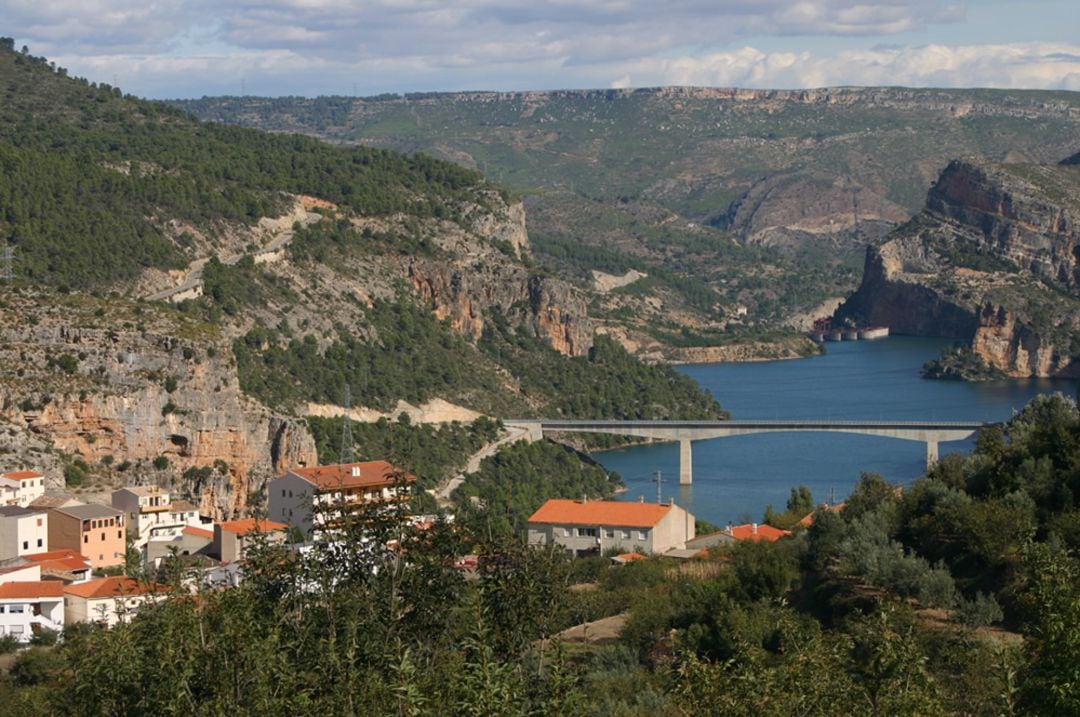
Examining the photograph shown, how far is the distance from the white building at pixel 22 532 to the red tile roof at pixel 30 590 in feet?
10.7

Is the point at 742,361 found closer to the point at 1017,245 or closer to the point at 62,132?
the point at 1017,245

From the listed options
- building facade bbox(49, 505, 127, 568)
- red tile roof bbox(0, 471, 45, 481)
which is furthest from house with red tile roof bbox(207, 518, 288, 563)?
red tile roof bbox(0, 471, 45, 481)

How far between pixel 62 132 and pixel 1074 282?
66831 mm

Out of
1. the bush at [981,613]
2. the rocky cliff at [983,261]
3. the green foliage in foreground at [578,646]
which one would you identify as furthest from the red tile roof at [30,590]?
the rocky cliff at [983,261]

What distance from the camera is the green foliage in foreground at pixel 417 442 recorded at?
174 feet

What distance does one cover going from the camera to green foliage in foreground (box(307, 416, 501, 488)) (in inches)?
2087

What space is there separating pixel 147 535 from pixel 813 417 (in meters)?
42.1

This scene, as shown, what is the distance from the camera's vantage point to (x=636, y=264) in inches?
5438

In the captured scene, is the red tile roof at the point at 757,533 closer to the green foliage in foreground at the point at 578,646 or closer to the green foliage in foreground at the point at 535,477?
Answer: the green foliage in foreground at the point at 578,646

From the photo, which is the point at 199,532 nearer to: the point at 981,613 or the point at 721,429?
the point at 981,613

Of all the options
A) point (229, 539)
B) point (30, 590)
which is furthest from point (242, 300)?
point (30, 590)

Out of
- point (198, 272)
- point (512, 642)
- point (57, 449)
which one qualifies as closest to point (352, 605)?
point (512, 642)

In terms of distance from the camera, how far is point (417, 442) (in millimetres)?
57062

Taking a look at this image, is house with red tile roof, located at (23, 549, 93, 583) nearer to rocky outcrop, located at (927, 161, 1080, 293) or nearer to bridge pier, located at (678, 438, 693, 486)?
bridge pier, located at (678, 438, 693, 486)
